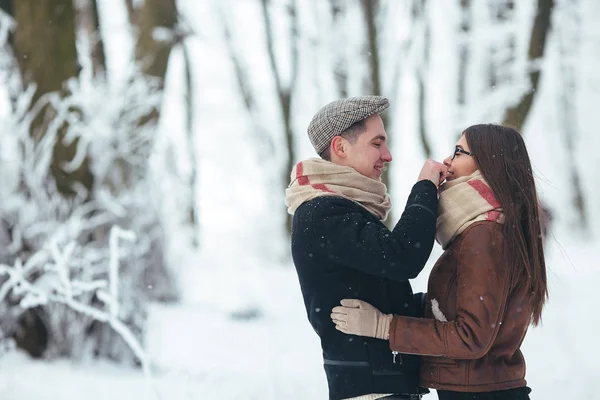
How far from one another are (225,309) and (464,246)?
8.60 meters

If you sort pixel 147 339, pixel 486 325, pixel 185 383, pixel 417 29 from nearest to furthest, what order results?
1. pixel 486 325
2. pixel 185 383
3. pixel 147 339
4. pixel 417 29

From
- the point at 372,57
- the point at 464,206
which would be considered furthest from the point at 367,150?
the point at 372,57

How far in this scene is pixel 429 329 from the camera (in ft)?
7.39

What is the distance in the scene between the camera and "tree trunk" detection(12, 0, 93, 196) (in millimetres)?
6461

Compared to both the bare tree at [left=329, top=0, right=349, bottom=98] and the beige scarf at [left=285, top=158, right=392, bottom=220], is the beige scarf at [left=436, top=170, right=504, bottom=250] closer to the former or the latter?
the beige scarf at [left=285, top=158, right=392, bottom=220]

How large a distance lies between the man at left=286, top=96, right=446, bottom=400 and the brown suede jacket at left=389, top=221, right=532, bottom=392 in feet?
0.36

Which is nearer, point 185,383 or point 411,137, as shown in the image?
point 185,383

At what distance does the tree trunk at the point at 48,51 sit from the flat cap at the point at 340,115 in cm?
434

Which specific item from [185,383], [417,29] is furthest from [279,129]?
[185,383]

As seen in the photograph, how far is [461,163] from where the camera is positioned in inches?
95.7

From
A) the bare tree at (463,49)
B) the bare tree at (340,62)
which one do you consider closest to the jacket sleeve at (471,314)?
the bare tree at (463,49)

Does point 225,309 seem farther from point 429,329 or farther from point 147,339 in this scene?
point 429,329

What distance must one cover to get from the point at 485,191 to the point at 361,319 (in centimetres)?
57

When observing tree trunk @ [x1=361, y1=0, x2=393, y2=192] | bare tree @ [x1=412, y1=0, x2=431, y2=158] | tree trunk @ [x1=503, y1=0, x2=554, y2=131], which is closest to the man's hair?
tree trunk @ [x1=503, y1=0, x2=554, y2=131]
